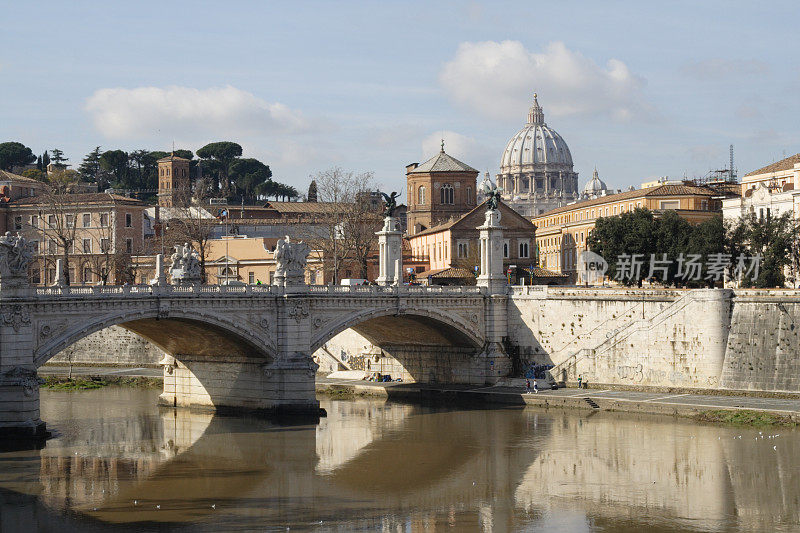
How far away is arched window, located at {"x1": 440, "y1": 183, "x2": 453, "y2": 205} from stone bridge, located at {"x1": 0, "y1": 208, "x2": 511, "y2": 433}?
40.8m

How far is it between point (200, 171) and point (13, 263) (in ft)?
333

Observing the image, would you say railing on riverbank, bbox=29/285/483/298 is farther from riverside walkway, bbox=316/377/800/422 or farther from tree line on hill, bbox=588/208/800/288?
tree line on hill, bbox=588/208/800/288

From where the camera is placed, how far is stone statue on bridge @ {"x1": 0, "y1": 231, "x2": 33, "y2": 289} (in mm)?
42469

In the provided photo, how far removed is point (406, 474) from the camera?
133 ft

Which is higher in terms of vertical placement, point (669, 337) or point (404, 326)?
point (404, 326)

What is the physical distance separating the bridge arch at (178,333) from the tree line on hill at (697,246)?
92.5 ft

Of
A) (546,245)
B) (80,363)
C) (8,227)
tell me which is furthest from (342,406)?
(546,245)

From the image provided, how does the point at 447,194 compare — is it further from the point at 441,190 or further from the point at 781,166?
the point at 781,166

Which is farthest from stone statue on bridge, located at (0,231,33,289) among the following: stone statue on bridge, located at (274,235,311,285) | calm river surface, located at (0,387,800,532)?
stone statue on bridge, located at (274,235,311,285)

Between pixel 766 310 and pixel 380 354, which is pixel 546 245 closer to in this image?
pixel 380 354

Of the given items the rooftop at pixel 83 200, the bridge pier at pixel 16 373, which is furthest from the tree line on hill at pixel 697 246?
the bridge pier at pixel 16 373

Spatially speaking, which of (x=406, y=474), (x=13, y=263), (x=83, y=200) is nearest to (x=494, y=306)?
(x=406, y=474)

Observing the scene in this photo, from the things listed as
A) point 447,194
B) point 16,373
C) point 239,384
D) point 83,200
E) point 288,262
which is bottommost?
point 239,384

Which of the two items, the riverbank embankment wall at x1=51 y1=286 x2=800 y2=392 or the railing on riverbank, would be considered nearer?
the railing on riverbank
